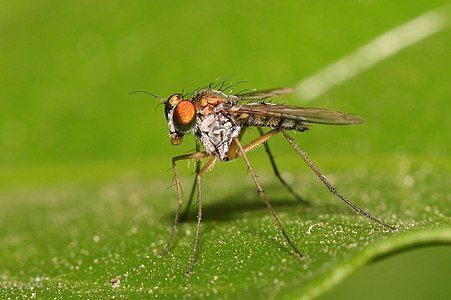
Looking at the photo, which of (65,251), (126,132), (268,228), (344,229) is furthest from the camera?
(126,132)

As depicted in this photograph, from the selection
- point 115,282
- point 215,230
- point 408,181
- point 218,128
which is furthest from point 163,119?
point 115,282

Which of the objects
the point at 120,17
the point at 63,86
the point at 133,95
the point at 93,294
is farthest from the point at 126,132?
the point at 93,294

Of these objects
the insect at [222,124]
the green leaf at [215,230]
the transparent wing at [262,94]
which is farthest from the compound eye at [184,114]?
the green leaf at [215,230]

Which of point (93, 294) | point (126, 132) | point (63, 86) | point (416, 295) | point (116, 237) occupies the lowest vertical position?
point (416, 295)

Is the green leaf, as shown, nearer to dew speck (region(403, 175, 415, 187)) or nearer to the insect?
dew speck (region(403, 175, 415, 187))

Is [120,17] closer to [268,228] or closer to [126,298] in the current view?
[268,228]

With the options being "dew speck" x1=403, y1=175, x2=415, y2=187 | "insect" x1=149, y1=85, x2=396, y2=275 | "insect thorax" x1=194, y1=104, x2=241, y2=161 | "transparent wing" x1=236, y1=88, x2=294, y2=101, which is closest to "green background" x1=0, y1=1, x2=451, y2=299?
"dew speck" x1=403, y1=175, x2=415, y2=187

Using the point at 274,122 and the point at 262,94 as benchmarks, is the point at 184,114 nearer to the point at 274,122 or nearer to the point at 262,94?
the point at 274,122

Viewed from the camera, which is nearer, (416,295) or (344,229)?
(344,229)
